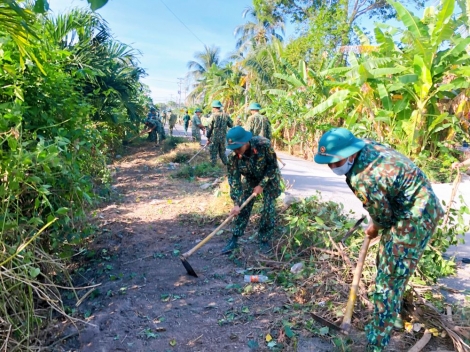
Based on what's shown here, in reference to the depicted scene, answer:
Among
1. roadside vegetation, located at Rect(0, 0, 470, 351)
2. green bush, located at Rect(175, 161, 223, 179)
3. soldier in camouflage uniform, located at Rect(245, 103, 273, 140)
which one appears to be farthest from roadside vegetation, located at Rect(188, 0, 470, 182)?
green bush, located at Rect(175, 161, 223, 179)

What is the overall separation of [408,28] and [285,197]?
15.1 ft

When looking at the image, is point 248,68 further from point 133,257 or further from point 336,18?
point 133,257

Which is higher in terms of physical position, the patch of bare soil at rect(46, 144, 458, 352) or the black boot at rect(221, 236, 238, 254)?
the black boot at rect(221, 236, 238, 254)

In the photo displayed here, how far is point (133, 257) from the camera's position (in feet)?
13.1

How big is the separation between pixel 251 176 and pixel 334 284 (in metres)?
1.53

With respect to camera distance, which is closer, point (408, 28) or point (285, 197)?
point (285, 197)

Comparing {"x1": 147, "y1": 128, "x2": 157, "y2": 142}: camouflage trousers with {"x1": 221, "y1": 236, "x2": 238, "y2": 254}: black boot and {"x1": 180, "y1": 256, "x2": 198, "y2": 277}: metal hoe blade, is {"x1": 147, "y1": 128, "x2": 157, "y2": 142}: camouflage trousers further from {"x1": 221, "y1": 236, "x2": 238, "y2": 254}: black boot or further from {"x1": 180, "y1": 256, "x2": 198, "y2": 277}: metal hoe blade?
{"x1": 180, "y1": 256, "x2": 198, "y2": 277}: metal hoe blade

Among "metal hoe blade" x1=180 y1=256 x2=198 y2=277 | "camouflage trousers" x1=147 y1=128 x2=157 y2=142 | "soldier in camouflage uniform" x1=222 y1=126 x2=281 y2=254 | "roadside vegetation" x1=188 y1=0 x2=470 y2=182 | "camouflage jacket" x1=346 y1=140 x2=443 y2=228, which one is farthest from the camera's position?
"camouflage trousers" x1=147 y1=128 x2=157 y2=142

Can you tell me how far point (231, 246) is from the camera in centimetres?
411

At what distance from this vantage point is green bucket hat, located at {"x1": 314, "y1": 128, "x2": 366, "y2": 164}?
211cm

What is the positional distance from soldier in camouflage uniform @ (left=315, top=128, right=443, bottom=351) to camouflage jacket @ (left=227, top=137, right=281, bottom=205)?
155cm

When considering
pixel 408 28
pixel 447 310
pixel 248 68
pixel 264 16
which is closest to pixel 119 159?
pixel 248 68

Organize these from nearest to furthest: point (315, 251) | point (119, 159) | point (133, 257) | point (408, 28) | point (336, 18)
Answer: point (315, 251) → point (133, 257) → point (408, 28) → point (119, 159) → point (336, 18)

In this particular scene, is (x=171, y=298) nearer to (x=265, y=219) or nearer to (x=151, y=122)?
(x=265, y=219)
